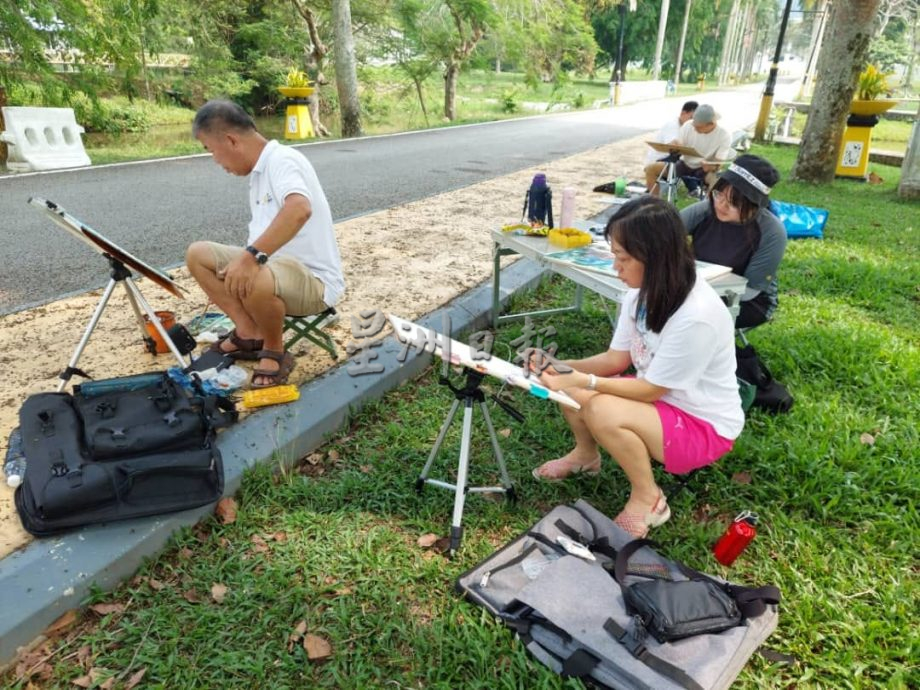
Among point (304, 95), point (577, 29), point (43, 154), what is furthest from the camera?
point (577, 29)

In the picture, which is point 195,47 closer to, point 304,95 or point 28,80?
point 304,95

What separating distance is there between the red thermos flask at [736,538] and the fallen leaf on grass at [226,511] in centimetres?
192

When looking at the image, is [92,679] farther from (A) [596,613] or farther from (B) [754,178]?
(B) [754,178]

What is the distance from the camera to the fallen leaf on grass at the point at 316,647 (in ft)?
6.68

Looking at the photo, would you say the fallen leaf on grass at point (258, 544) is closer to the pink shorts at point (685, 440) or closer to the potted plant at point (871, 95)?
the pink shorts at point (685, 440)

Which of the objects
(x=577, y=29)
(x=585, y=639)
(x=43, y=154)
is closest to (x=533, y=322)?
(x=585, y=639)

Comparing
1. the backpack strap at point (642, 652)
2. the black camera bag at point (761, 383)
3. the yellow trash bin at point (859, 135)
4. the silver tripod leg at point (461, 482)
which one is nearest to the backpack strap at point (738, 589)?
the backpack strap at point (642, 652)

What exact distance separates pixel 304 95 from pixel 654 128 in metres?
10.5

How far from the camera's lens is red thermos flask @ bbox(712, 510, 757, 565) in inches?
94.1

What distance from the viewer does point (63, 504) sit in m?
2.23

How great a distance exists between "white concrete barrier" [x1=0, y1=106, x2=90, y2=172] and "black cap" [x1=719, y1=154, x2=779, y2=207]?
1017 centimetres

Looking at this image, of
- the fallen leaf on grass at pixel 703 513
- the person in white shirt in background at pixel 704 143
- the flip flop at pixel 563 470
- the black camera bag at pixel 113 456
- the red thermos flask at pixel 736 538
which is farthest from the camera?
the person in white shirt in background at pixel 704 143

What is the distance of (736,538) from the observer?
2.41m

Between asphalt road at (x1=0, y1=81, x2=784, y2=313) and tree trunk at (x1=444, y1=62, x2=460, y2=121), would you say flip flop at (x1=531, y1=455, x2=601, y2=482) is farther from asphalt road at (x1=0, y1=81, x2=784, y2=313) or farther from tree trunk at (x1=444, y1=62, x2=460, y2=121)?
tree trunk at (x1=444, y1=62, x2=460, y2=121)
